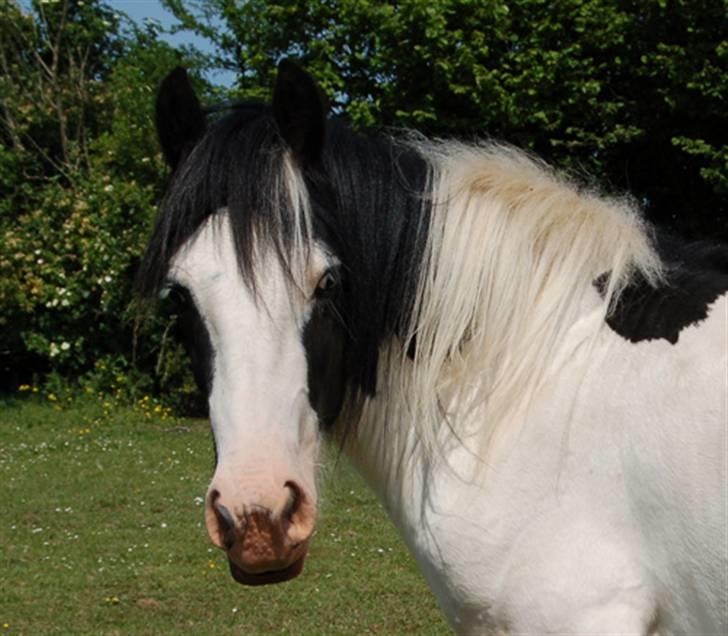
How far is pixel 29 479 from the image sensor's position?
1020 centimetres

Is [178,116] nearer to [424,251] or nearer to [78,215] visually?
[424,251]

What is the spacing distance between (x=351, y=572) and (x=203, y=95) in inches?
408

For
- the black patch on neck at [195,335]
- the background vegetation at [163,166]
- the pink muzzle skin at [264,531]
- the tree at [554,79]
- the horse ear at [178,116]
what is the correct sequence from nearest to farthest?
1. the pink muzzle skin at [264,531]
2. the black patch on neck at [195,335]
3. the horse ear at [178,116]
4. the background vegetation at [163,166]
5. the tree at [554,79]

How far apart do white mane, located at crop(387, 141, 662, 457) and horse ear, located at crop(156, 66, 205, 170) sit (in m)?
0.65

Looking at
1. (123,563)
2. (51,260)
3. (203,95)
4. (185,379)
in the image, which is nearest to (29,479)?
(123,563)

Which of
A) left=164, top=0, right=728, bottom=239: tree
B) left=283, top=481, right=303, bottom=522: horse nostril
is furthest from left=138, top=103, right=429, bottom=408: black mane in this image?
left=164, top=0, right=728, bottom=239: tree

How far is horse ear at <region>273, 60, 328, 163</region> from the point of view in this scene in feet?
8.11

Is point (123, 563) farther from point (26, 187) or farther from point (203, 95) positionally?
point (26, 187)

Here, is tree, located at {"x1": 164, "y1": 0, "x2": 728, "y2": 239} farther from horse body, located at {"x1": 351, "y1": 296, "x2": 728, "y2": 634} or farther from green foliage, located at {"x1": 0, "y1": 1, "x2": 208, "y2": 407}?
horse body, located at {"x1": 351, "y1": 296, "x2": 728, "y2": 634}

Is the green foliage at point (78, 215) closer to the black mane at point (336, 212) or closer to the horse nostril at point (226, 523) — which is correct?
the black mane at point (336, 212)

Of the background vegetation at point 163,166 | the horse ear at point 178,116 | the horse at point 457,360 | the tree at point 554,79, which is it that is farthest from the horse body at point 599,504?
the tree at point 554,79

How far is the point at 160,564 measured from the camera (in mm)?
7039

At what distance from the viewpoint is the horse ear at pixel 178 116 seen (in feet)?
8.43

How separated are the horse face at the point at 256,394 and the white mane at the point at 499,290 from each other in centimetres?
32
